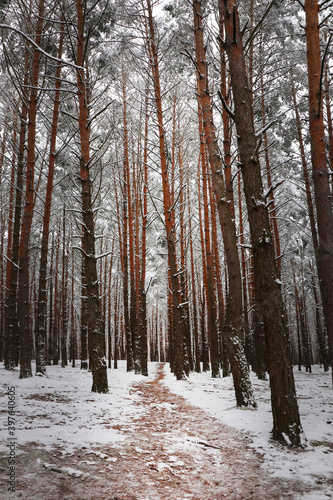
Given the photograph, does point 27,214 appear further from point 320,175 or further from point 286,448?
point 286,448

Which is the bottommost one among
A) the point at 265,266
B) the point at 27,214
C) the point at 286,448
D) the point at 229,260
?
the point at 286,448

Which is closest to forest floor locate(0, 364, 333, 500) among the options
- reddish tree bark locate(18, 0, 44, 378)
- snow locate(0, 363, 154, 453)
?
snow locate(0, 363, 154, 453)

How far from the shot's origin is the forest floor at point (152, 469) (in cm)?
235

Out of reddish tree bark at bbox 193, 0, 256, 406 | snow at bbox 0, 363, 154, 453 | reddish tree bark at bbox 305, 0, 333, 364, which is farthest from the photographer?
reddish tree bark at bbox 193, 0, 256, 406

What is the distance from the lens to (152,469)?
9.39ft

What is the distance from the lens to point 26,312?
8.34m

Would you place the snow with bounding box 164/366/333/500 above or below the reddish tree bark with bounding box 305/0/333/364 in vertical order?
below

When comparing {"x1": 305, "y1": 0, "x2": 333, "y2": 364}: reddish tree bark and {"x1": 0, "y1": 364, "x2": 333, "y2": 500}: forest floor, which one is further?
{"x1": 305, "y1": 0, "x2": 333, "y2": 364}: reddish tree bark

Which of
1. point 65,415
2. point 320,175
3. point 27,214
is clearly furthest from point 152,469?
point 27,214

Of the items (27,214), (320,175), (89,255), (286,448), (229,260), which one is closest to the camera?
(286,448)

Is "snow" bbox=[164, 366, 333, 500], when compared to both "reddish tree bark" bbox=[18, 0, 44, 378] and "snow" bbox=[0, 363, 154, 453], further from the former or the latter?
"reddish tree bark" bbox=[18, 0, 44, 378]

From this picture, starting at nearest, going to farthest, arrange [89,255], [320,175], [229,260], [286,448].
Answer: [286,448] < [320,175] < [229,260] < [89,255]

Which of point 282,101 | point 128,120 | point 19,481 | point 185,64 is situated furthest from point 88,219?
point 282,101

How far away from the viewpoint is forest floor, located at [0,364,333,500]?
2.35m
